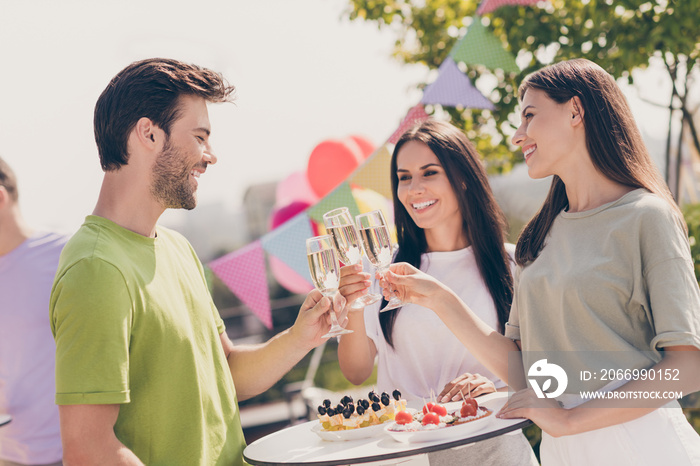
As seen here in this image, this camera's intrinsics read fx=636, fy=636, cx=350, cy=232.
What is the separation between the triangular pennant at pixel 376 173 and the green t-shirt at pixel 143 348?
6.93 feet

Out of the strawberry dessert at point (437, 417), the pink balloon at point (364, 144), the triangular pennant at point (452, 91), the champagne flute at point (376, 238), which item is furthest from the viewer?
the pink balloon at point (364, 144)

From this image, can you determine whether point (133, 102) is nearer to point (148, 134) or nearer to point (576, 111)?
point (148, 134)

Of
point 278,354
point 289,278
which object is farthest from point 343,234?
point 289,278

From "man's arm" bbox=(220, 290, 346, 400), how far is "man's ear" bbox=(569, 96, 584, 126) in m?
1.08

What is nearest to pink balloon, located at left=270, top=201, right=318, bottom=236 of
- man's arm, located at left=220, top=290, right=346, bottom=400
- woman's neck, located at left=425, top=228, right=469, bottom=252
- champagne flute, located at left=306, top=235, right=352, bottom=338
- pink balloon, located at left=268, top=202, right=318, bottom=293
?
pink balloon, located at left=268, top=202, right=318, bottom=293

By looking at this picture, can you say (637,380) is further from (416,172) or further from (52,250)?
(52,250)

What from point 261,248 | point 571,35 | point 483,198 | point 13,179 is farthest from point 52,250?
point 571,35

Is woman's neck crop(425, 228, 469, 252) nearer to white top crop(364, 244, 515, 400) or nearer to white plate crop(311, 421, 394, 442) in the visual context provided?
white top crop(364, 244, 515, 400)

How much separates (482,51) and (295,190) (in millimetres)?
3271

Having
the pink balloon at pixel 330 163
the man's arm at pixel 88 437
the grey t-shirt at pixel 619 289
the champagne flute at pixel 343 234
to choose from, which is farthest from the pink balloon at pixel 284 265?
the man's arm at pixel 88 437

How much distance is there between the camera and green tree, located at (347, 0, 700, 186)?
11.8ft

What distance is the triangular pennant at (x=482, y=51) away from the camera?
13.8 feet

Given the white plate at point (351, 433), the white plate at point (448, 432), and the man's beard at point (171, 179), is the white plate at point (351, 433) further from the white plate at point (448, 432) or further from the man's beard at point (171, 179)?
the man's beard at point (171, 179)

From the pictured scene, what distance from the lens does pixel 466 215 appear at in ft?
9.84
